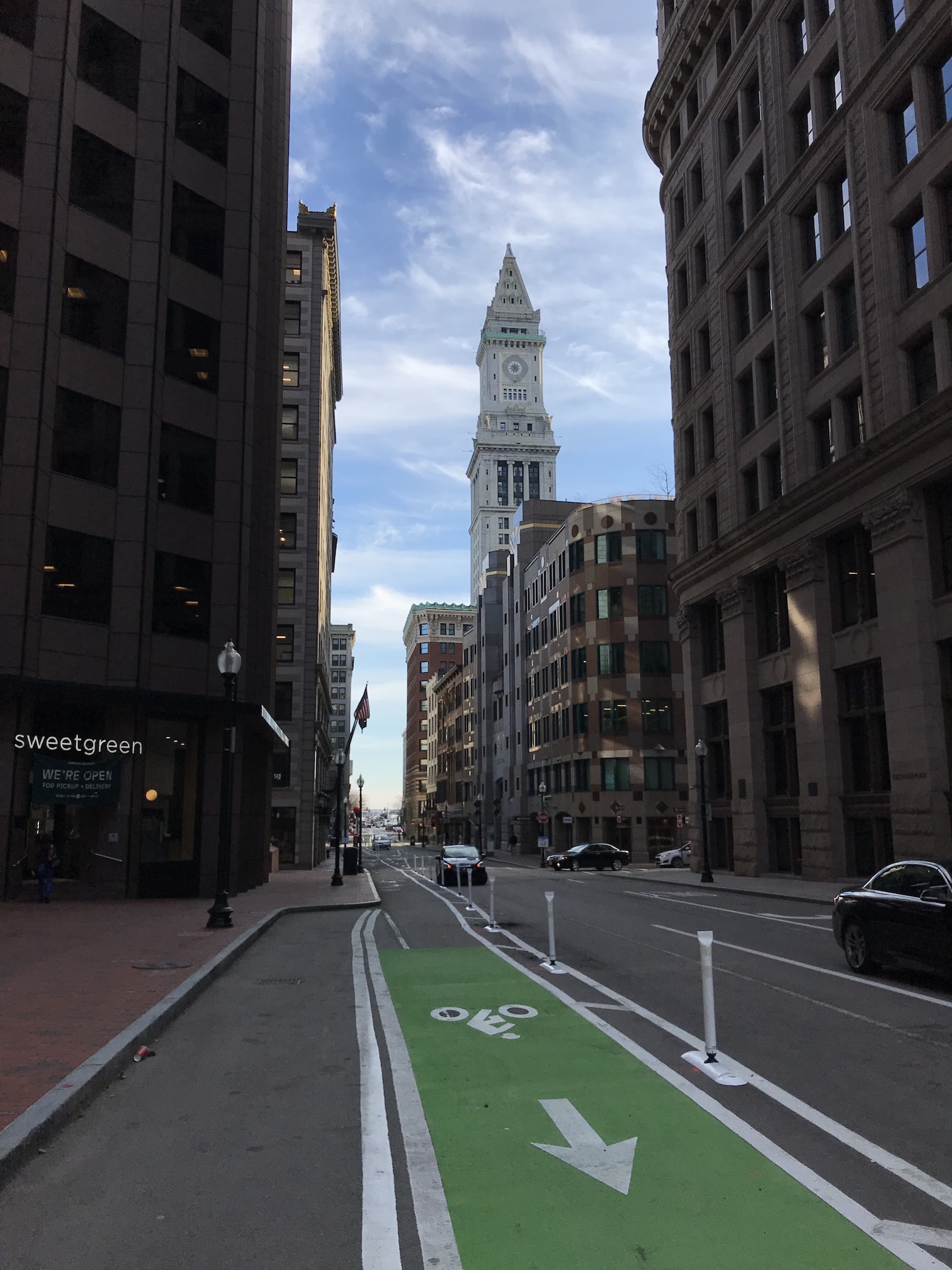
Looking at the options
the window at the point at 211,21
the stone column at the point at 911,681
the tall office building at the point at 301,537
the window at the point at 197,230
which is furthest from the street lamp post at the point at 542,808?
the window at the point at 211,21

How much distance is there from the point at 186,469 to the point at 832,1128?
25643 mm

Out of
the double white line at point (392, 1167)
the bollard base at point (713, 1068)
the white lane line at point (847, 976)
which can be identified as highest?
the bollard base at point (713, 1068)

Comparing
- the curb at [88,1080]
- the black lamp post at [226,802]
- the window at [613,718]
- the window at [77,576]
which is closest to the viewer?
the curb at [88,1080]

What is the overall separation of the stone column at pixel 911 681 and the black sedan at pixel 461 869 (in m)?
14.0

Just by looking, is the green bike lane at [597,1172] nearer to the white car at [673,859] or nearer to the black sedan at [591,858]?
the black sedan at [591,858]

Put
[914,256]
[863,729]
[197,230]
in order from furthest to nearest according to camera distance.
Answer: [863,729] → [914,256] → [197,230]

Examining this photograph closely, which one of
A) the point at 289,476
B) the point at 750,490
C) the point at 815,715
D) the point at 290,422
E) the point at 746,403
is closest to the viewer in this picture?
the point at 815,715

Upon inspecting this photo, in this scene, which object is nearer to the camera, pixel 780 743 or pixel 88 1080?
pixel 88 1080

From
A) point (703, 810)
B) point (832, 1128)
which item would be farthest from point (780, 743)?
point (832, 1128)

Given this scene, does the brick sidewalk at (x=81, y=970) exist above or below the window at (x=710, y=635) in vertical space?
below

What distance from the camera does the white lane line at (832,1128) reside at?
5.68m

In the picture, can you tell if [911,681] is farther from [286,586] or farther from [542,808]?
[542,808]

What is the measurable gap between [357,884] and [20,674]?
52.2ft

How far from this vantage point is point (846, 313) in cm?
3438
